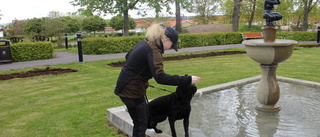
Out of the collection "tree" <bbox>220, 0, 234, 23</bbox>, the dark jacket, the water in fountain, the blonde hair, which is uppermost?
"tree" <bbox>220, 0, 234, 23</bbox>

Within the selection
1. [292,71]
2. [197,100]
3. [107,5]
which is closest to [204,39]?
[107,5]

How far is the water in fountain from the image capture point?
13.8ft

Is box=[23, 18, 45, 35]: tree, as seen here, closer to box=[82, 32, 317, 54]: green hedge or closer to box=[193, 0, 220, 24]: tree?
box=[82, 32, 317, 54]: green hedge

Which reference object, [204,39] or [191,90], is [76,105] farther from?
[204,39]

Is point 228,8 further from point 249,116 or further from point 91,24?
point 249,116

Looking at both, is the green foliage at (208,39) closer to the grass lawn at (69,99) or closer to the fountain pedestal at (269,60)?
the grass lawn at (69,99)

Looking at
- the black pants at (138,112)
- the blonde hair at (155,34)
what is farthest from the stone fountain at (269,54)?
the black pants at (138,112)

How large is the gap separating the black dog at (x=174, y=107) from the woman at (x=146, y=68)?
1.22 feet

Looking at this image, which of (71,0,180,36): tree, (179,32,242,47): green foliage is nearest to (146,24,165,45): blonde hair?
(179,32,242,47): green foliage

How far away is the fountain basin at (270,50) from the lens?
455cm

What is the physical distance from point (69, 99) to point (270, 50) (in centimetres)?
462

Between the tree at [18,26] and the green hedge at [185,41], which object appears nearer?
the green hedge at [185,41]

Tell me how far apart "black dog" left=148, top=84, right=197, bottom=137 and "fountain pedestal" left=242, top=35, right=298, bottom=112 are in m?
2.18

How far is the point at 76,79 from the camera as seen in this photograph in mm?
8711
